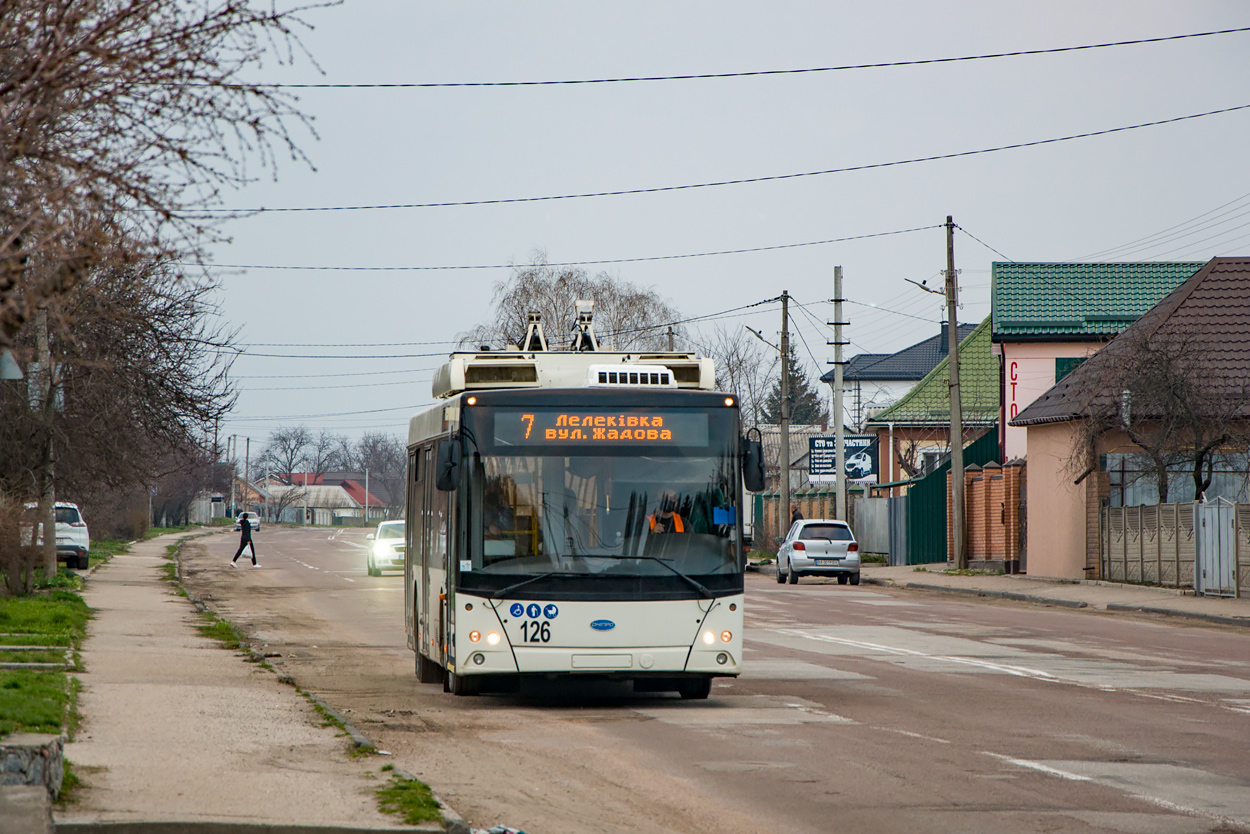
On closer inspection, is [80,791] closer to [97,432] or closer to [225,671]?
[225,671]

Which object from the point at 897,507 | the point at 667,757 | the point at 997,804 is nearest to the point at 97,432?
the point at 667,757

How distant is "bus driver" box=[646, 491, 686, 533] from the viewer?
12.9 meters

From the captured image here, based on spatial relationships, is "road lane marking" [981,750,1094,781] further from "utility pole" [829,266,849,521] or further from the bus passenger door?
"utility pole" [829,266,849,521]

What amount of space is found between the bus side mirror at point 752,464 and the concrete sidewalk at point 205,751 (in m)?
3.96

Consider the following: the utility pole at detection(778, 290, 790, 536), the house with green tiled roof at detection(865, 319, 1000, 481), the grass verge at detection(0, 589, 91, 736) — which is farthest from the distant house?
the grass verge at detection(0, 589, 91, 736)

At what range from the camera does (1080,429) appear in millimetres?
34938

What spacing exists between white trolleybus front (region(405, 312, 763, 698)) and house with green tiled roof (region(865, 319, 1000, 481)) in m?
52.0

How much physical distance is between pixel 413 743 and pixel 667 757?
1.81 m

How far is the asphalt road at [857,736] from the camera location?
824 centimetres

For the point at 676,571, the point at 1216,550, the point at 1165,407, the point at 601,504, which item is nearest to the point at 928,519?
the point at 1165,407

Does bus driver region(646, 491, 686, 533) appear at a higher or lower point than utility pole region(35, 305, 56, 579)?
lower

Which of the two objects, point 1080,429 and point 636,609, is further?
point 1080,429

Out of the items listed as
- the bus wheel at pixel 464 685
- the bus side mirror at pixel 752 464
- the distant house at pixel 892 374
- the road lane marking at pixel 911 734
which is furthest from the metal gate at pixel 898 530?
the distant house at pixel 892 374

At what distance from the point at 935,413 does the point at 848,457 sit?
762 inches
